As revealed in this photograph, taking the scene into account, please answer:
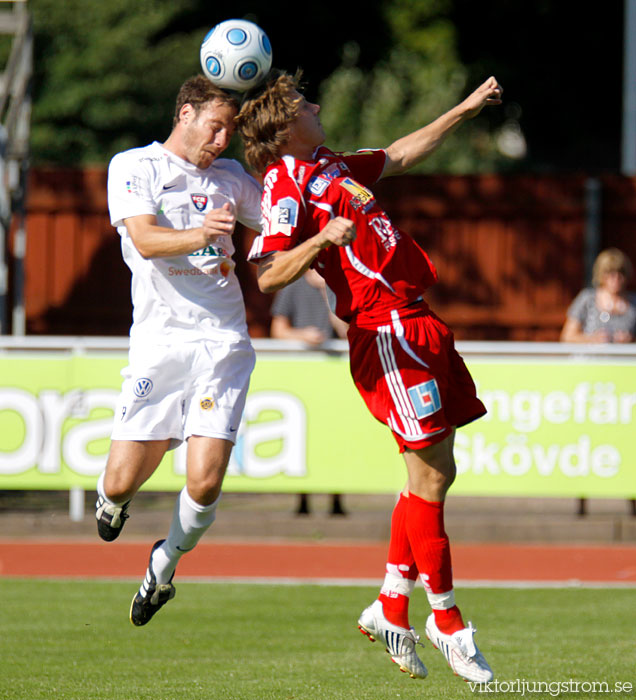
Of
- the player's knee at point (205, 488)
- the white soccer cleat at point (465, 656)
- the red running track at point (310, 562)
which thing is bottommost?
the red running track at point (310, 562)

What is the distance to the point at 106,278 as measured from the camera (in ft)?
52.5

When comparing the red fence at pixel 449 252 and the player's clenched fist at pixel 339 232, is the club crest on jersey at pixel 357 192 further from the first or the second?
the red fence at pixel 449 252

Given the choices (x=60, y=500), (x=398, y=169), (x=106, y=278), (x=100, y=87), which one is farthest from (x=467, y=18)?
(x=398, y=169)

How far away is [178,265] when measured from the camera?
5.71m

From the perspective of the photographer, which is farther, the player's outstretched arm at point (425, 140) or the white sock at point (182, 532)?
the white sock at point (182, 532)

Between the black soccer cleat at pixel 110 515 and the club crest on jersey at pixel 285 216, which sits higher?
the club crest on jersey at pixel 285 216

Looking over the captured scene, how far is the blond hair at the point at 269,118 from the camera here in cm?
536

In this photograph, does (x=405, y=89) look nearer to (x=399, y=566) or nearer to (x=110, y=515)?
(x=110, y=515)

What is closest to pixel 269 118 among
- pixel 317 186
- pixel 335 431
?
pixel 317 186

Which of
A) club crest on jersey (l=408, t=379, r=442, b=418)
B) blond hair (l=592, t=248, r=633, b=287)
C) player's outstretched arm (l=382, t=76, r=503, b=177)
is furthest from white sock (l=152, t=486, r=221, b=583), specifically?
blond hair (l=592, t=248, r=633, b=287)

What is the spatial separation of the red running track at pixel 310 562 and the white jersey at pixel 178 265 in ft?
12.7

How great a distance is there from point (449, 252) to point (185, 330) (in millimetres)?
10444

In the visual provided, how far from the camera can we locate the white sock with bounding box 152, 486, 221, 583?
19.2ft

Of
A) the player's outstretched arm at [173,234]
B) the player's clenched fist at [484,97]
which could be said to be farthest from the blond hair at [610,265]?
the player's outstretched arm at [173,234]
